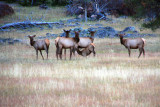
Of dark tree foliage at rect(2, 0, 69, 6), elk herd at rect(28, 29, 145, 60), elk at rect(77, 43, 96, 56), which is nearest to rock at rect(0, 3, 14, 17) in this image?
dark tree foliage at rect(2, 0, 69, 6)

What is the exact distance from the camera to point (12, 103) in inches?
237

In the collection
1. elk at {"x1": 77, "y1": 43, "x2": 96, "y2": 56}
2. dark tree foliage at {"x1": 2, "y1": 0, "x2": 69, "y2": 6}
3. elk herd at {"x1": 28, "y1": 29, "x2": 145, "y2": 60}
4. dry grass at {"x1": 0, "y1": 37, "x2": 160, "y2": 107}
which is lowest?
elk at {"x1": 77, "y1": 43, "x2": 96, "y2": 56}

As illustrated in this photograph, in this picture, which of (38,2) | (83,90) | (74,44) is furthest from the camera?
(38,2)

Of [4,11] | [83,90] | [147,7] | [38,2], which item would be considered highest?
[147,7]

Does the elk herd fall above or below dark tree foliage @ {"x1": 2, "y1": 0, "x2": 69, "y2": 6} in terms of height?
below

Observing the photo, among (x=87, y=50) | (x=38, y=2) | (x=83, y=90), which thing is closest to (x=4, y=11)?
(x=38, y=2)

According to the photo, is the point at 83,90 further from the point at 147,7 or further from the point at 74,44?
the point at 147,7

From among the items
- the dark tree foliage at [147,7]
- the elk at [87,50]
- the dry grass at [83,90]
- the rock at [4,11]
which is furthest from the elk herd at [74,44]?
the rock at [4,11]

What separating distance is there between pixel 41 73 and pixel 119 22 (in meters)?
41.0

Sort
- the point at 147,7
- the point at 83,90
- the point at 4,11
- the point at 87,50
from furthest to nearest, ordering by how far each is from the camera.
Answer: the point at 4,11 < the point at 147,7 < the point at 87,50 < the point at 83,90

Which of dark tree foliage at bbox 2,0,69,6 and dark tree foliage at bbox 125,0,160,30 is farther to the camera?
dark tree foliage at bbox 2,0,69,6

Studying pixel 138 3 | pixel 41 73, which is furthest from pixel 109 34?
pixel 41 73

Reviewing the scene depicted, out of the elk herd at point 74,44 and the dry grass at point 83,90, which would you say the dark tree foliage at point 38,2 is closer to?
the elk herd at point 74,44

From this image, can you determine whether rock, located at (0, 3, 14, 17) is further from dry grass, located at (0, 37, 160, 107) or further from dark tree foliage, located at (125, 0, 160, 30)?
dry grass, located at (0, 37, 160, 107)
